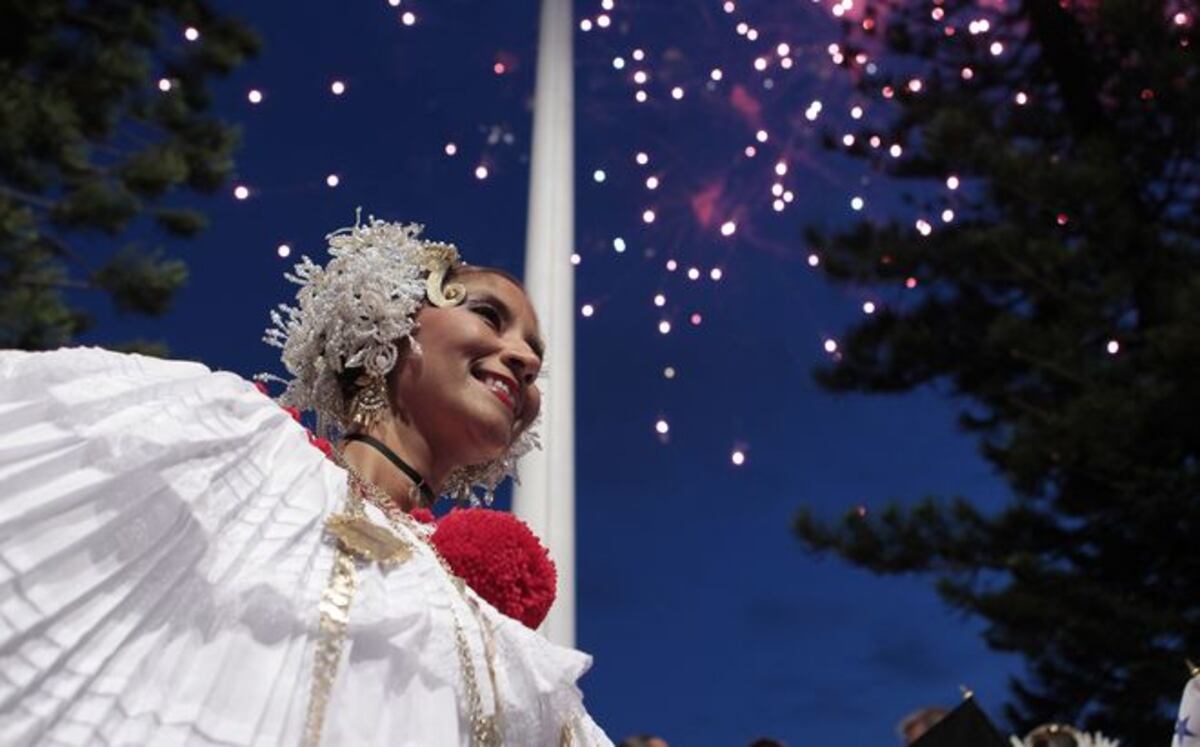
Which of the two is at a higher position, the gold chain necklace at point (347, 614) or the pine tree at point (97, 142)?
the pine tree at point (97, 142)

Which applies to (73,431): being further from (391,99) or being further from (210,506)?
(391,99)

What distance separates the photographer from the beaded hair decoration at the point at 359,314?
81.4 inches

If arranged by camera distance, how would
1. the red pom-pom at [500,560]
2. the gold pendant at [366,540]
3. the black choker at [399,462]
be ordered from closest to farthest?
the gold pendant at [366,540]
the red pom-pom at [500,560]
the black choker at [399,462]

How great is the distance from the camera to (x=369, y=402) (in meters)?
2.06

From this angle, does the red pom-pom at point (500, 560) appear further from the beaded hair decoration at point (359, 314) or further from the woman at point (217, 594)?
the beaded hair decoration at point (359, 314)

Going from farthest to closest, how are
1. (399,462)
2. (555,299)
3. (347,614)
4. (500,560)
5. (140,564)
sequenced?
1. (555,299)
2. (399,462)
3. (500,560)
4. (347,614)
5. (140,564)

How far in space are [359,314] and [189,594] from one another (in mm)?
696

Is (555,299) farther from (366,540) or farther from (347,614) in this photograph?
(347,614)

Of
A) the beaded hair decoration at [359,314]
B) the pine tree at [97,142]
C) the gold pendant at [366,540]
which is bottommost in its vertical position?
the gold pendant at [366,540]

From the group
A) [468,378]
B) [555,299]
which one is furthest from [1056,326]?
[468,378]

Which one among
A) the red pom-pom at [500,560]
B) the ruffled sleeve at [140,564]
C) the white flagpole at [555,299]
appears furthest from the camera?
the white flagpole at [555,299]

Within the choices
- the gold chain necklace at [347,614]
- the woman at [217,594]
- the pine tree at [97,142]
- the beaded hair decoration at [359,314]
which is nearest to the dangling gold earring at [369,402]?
the beaded hair decoration at [359,314]

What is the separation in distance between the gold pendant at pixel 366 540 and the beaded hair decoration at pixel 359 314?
41cm

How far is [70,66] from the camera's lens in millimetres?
7809
